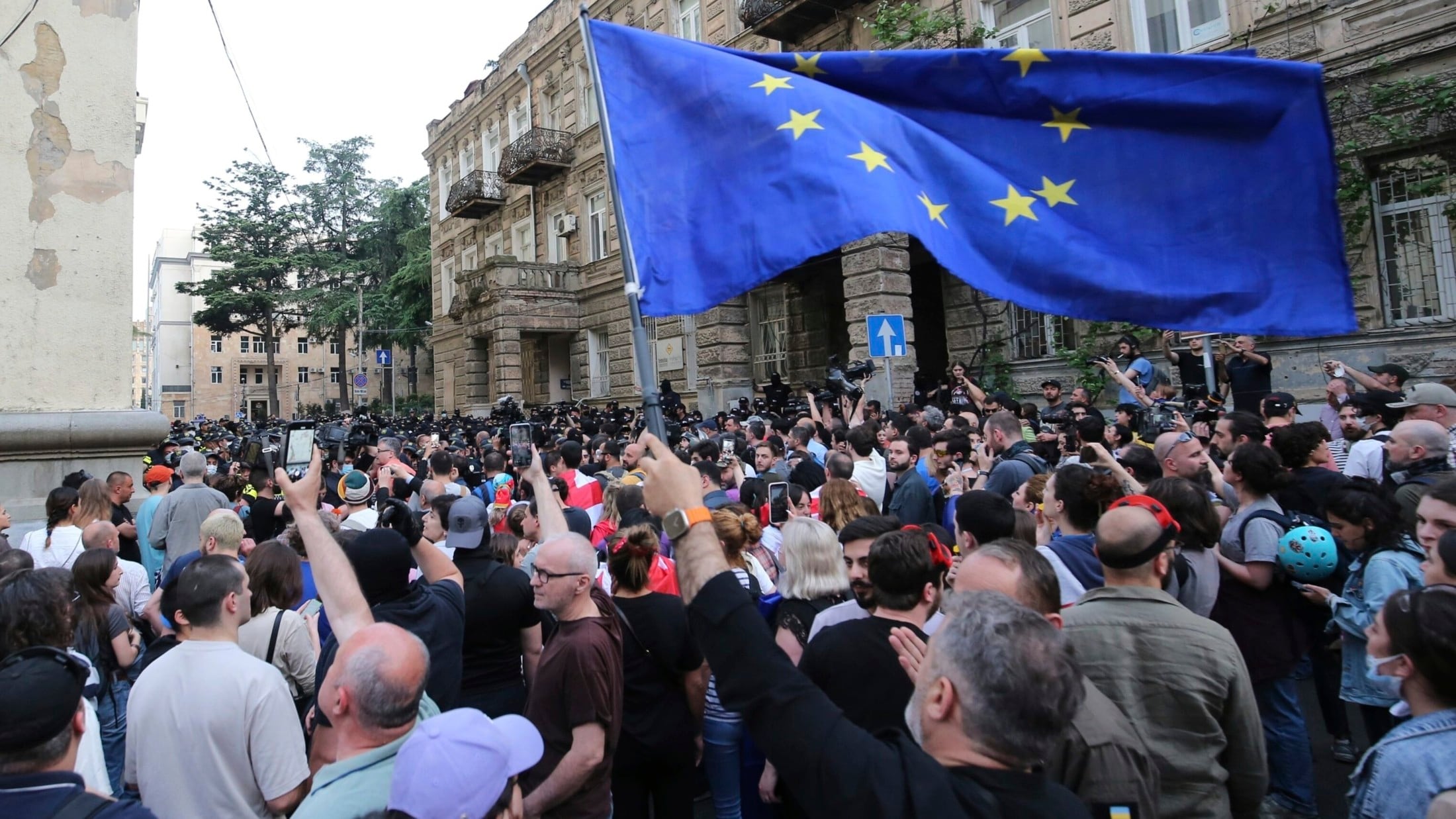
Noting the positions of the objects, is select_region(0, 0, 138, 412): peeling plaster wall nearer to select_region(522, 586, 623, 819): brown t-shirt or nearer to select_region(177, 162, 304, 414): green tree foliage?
select_region(522, 586, 623, 819): brown t-shirt

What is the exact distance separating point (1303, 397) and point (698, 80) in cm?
1029

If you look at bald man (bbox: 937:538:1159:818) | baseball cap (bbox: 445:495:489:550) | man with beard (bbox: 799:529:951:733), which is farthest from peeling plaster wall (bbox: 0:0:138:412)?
bald man (bbox: 937:538:1159:818)

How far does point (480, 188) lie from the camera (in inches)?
1107

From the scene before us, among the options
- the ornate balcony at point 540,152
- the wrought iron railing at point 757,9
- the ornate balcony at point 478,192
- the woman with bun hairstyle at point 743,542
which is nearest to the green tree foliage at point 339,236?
the ornate balcony at point 478,192

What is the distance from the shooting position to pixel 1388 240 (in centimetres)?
1024

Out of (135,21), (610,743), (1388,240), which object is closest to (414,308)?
(135,21)

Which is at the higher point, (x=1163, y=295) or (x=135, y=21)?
(x=135, y=21)

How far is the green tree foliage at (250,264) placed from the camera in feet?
145

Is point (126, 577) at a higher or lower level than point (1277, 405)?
lower

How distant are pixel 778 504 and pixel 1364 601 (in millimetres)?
2834

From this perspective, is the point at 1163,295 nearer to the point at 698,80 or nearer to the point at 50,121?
the point at 698,80

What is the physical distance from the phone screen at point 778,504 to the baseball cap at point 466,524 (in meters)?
1.87

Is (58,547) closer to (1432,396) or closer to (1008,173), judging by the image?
(1008,173)

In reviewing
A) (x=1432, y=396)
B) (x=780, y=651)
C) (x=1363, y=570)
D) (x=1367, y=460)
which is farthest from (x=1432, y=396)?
(x=780, y=651)
